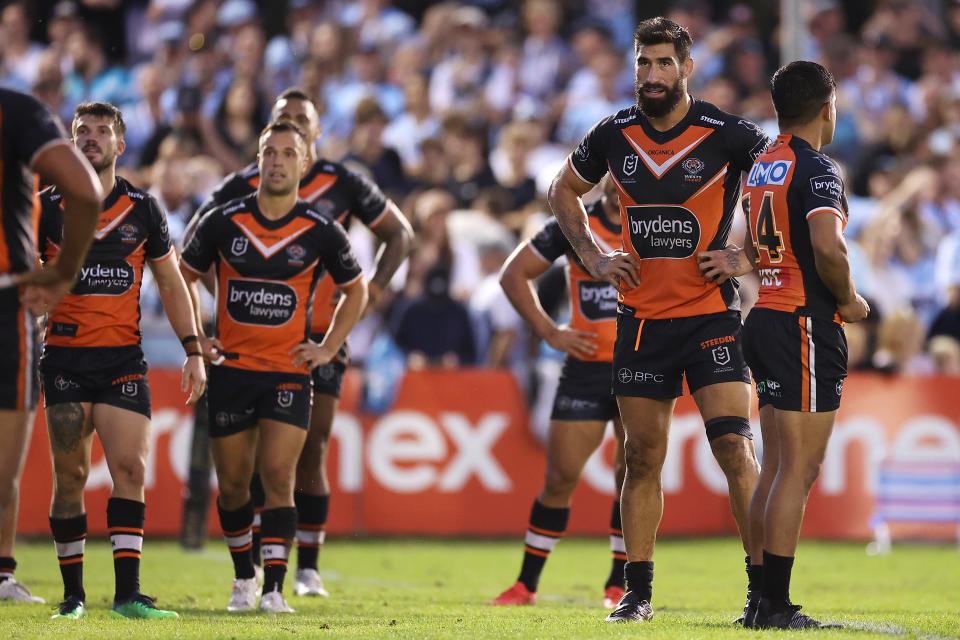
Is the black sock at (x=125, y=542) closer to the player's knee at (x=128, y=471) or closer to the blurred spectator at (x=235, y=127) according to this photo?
the player's knee at (x=128, y=471)

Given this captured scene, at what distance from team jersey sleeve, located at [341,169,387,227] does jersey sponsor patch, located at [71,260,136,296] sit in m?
2.33

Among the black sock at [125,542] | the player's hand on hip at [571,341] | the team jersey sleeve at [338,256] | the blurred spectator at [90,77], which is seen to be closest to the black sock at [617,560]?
the player's hand on hip at [571,341]

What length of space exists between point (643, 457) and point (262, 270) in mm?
2785

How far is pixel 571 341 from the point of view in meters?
9.25

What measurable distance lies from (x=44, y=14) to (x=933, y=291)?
12557 millimetres

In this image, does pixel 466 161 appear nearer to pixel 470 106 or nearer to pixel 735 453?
pixel 470 106

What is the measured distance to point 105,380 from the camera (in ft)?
26.8

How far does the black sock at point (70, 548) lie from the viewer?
8.34 meters

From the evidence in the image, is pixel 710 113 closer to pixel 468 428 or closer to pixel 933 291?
pixel 468 428

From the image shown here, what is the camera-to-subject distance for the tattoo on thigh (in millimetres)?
8117

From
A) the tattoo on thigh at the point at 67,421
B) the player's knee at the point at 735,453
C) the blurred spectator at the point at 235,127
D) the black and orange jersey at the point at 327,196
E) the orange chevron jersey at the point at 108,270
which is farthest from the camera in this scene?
the blurred spectator at the point at 235,127

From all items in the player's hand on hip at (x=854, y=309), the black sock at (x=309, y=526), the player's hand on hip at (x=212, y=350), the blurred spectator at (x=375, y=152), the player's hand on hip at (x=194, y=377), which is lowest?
the black sock at (x=309, y=526)

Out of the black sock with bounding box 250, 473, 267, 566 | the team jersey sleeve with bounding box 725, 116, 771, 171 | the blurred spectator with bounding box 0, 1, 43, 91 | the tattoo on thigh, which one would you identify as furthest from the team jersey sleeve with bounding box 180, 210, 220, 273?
the blurred spectator with bounding box 0, 1, 43, 91

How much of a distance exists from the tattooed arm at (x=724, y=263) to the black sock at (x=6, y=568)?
5012mm
